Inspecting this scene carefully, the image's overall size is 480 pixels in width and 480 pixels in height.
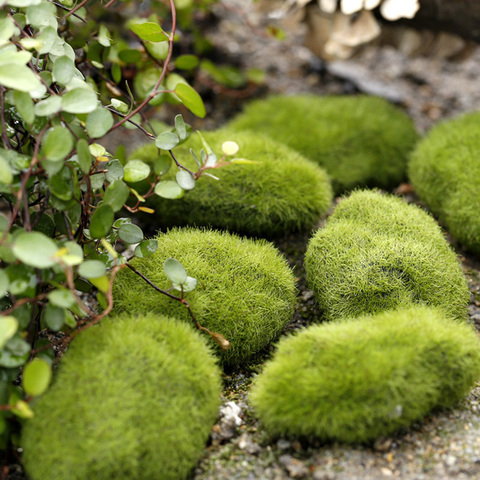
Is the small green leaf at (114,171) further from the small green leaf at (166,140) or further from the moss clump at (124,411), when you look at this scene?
the moss clump at (124,411)

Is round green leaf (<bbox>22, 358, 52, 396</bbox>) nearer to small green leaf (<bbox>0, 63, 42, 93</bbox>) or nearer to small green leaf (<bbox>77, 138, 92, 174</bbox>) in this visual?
small green leaf (<bbox>77, 138, 92, 174</bbox>)

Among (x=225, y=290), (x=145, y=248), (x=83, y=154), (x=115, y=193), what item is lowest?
(x=225, y=290)

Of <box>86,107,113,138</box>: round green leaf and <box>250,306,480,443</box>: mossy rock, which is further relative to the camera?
<box>86,107,113,138</box>: round green leaf

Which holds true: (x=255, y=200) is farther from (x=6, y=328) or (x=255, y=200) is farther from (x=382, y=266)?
(x=6, y=328)

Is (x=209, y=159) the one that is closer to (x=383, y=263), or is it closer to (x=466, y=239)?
(x=383, y=263)

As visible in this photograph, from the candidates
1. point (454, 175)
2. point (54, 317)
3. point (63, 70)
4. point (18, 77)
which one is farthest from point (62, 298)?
point (454, 175)

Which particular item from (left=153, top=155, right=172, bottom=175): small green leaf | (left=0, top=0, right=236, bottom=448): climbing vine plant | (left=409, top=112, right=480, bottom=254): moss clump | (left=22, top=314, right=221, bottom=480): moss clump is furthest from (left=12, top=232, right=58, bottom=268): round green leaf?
(left=409, top=112, right=480, bottom=254): moss clump
